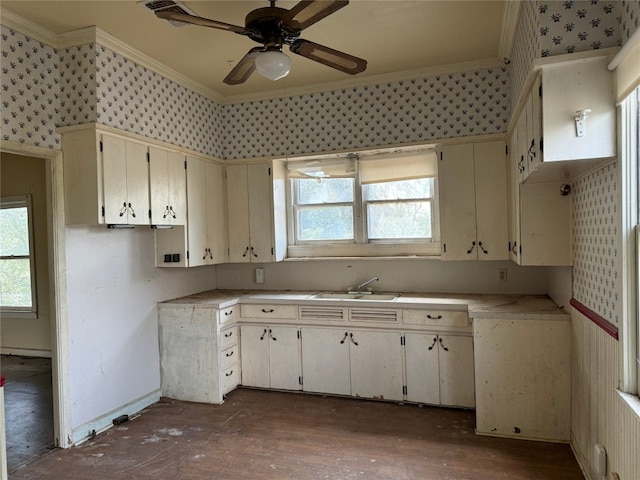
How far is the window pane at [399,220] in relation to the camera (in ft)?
13.2

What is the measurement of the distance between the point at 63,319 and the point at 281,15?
246 cm

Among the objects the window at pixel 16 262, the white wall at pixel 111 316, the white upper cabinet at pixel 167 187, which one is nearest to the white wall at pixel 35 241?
the window at pixel 16 262

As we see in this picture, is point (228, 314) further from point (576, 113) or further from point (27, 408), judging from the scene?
point (576, 113)

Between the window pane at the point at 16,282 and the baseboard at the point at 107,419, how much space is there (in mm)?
2694

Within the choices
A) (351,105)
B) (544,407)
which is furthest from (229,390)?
(351,105)

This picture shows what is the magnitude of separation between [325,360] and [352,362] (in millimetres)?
246

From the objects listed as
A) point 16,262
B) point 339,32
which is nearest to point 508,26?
point 339,32

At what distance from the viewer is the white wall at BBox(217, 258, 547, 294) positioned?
3662 mm

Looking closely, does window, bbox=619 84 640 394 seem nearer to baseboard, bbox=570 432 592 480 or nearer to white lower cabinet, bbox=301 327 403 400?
baseboard, bbox=570 432 592 480

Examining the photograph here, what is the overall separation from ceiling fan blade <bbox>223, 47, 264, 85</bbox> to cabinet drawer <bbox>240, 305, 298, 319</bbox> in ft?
6.56

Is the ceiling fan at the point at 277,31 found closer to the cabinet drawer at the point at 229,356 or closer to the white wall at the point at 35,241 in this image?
the cabinet drawer at the point at 229,356

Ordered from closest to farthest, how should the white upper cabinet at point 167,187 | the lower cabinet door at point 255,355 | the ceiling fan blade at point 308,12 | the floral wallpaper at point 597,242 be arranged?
Result: 1. the ceiling fan blade at point 308,12
2. the floral wallpaper at point 597,242
3. the white upper cabinet at point 167,187
4. the lower cabinet door at point 255,355

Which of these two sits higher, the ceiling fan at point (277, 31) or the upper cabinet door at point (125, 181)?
A: the ceiling fan at point (277, 31)

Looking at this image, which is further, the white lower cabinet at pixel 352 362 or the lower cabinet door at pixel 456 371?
the white lower cabinet at pixel 352 362
